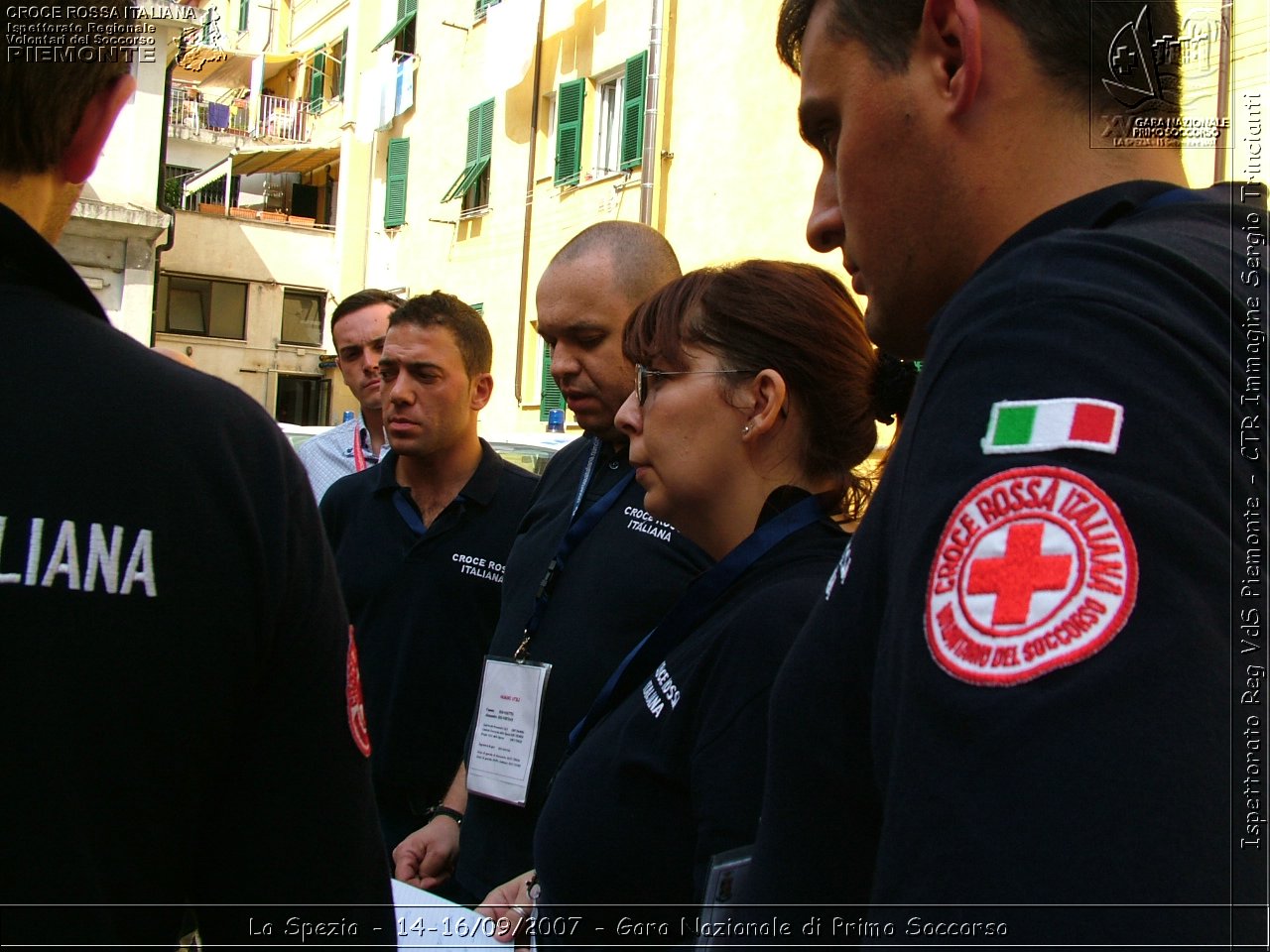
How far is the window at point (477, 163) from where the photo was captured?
2023 centimetres

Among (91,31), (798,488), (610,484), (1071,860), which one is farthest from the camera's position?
(610,484)

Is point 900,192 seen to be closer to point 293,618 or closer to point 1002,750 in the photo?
point 1002,750

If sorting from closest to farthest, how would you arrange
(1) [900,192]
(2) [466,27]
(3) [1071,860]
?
(3) [1071,860] < (1) [900,192] < (2) [466,27]

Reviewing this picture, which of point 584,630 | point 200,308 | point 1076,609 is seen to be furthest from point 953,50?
point 200,308

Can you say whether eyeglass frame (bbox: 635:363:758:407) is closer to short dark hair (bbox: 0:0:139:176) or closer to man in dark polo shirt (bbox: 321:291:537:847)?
short dark hair (bbox: 0:0:139:176)

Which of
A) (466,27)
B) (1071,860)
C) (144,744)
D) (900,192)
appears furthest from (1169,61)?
(466,27)

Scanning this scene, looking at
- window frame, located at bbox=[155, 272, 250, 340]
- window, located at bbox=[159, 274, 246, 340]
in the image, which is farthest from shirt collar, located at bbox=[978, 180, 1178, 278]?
window, located at bbox=[159, 274, 246, 340]

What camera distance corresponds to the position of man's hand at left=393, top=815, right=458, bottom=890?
3.35 metres

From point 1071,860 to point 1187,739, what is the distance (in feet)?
0.33

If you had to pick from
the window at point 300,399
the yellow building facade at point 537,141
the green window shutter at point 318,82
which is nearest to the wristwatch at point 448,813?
the yellow building facade at point 537,141

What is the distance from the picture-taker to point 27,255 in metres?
1.27

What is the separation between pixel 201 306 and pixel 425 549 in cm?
2657

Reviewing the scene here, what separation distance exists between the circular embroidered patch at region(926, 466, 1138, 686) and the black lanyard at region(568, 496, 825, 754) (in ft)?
4.14

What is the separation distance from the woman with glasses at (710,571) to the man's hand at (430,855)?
708 millimetres
